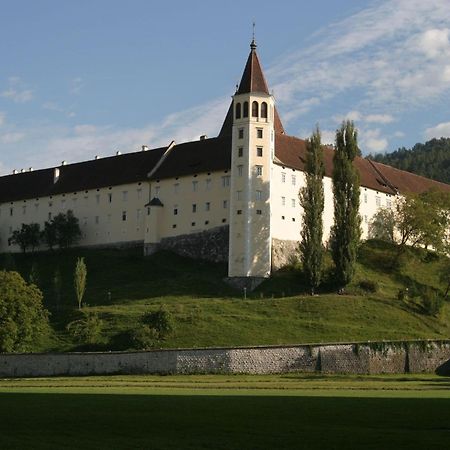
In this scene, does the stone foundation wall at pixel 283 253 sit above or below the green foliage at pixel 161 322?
above

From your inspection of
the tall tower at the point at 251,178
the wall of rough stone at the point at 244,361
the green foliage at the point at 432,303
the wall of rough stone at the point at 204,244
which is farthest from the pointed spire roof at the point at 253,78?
the wall of rough stone at the point at 244,361

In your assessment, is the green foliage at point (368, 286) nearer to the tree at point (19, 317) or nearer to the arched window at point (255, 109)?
the arched window at point (255, 109)

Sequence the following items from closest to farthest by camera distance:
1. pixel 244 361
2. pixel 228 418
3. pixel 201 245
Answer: pixel 228 418, pixel 244 361, pixel 201 245

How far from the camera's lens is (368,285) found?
7769cm

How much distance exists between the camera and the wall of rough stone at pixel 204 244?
277 ft

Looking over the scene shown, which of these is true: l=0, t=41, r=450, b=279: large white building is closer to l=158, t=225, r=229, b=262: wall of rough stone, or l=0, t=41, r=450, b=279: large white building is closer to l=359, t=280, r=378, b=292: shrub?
l=158, t=225, r=229, b=262: wall of rough stone

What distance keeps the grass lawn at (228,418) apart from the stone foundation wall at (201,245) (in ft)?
145

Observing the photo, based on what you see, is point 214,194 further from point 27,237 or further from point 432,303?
point 27,237

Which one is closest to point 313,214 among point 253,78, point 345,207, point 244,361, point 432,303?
point 345,207

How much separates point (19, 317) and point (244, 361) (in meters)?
17.0

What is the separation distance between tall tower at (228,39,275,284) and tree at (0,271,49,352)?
20.9 meters

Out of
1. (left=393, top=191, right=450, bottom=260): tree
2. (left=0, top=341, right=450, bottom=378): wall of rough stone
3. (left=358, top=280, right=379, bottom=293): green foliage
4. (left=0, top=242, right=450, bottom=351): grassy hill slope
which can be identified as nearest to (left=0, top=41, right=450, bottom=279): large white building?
(left=0, top=242, right=450, bottom=351): grassy hill slope

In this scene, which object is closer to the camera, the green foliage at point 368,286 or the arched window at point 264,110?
the green foliage at point 368,286

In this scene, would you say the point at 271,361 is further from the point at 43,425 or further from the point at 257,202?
the point at 43,425
